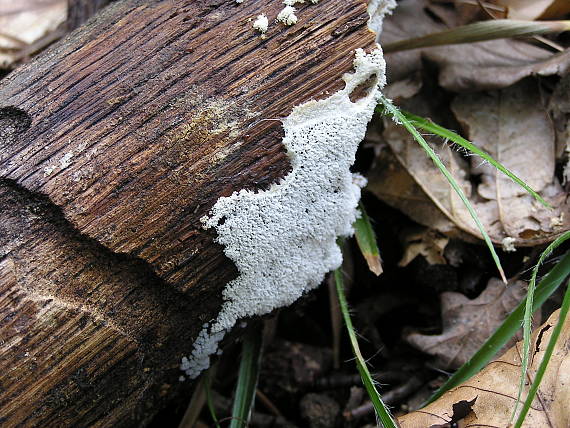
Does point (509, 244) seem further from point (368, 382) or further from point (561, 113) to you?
point (368, 382)

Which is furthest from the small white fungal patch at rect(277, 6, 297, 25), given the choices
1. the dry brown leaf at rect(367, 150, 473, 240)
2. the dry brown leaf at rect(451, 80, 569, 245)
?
the dry brown leaf at rect(451, 80, 569, 245)

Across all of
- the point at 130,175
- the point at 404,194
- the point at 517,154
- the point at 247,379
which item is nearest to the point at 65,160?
the point at 130,175

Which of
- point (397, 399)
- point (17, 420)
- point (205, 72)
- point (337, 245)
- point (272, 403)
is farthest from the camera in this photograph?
point (272, 403)

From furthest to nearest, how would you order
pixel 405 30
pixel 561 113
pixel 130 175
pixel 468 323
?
pixel 405 30, pixel 561 113, pixel 468 323, pixel 130 175

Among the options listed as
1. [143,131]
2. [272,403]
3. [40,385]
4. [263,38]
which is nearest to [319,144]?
[263,38]

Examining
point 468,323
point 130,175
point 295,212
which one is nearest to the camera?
point 130,175

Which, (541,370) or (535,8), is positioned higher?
(535,8)

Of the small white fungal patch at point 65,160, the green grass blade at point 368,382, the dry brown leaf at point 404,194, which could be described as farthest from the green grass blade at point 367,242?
the small white fungal patch at point 65,160

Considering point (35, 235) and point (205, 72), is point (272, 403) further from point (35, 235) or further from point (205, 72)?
point (205, 72)
